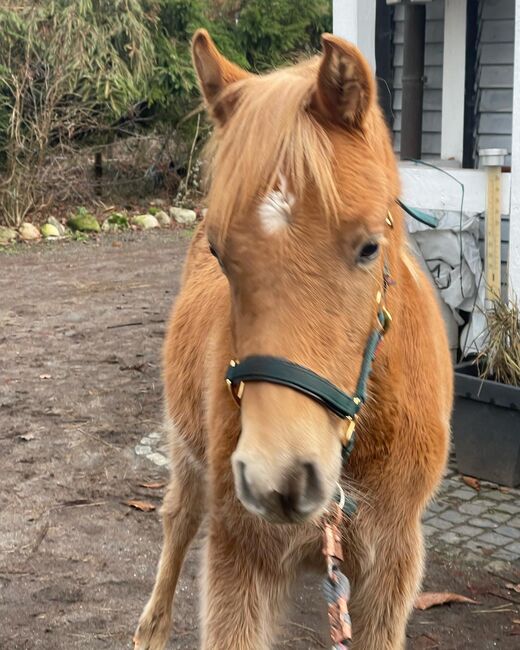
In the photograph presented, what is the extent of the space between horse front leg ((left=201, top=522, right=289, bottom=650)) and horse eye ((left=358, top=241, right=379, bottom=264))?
968 mm

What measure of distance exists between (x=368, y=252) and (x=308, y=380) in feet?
1.10

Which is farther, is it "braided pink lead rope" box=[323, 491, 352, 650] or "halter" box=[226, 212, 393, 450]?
"braided pink lead rope" box=[323, 491, 352, 650]

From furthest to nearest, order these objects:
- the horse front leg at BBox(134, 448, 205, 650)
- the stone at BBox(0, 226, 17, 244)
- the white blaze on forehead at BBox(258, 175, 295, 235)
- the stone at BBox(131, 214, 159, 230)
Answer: the stone at BBox(131, 214, 159, 230) < the stone at BBox(0, 226, 17, 244) < the horse front leg at BBox(134, 448, 205, 650) < the white blaze on forehead at BBox(258, 175, 295, 235)

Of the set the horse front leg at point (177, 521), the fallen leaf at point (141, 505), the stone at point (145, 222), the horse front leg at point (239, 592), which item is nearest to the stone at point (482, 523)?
the horse front leg at point (177, 521)

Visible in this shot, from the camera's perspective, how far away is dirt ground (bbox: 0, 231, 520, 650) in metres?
3.60

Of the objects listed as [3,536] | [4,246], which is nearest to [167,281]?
[4,246]

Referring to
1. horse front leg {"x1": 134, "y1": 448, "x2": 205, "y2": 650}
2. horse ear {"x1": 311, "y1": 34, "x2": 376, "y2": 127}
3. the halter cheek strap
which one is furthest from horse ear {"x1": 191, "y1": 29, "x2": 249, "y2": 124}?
horse front leg {"x1": 134, "y1": 448, "x2": 205, "y2": 650}

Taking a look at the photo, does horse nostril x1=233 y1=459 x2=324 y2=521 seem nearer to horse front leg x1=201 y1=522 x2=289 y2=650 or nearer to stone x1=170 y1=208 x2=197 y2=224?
horse front leg x1=201 y1=522 x2=289 y2=650

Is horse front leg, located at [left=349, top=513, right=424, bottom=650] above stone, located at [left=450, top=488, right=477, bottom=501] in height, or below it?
above

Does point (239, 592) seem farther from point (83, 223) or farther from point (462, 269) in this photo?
point (83, 223)

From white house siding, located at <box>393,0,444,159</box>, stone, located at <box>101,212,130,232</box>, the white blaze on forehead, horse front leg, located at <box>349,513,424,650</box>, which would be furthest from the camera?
stone, located at <box>101,212,130,232</box>

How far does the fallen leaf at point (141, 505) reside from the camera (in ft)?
15.2

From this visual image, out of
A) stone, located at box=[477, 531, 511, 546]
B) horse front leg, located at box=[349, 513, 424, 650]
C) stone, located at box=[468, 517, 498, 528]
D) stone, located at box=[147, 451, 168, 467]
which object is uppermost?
horse front leg, located at box=[349, 513, 424, 650]

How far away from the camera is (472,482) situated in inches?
195
